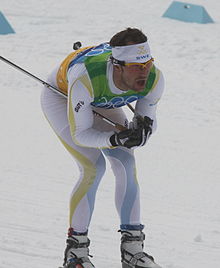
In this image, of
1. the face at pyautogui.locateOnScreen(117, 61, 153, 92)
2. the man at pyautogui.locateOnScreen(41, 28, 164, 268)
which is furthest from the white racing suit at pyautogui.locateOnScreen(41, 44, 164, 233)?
the face at pyautogui.locateOnScreen(117, 61, 153, 92)

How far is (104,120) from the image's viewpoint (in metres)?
4.17

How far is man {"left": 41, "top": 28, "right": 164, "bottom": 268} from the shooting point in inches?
148

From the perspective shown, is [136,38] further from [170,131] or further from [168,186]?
[170,131]

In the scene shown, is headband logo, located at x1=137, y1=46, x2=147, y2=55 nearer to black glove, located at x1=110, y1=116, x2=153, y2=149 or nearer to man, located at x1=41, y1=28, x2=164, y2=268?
man, located at x1=41, y1=28, x2=164, y2=268

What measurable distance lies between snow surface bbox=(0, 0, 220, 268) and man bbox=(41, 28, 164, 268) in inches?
24.8

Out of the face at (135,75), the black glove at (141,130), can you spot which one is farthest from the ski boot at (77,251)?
the face at (135,75)

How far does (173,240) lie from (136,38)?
2086 mm

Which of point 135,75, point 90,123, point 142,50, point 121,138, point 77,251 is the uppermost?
point 142,50

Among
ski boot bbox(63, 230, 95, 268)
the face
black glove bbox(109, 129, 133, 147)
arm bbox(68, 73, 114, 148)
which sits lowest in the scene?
ski boot bbox(63, 230, 95, 268)

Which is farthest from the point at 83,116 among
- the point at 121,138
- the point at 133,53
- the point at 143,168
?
the point at 143,168

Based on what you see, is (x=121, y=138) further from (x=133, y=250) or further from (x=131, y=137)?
(x=133, y=250)

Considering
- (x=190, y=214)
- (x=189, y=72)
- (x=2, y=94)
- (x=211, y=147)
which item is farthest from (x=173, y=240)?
(x=189, y=72)

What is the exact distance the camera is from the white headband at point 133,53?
368 centimetres

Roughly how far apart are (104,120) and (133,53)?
2.06ft
